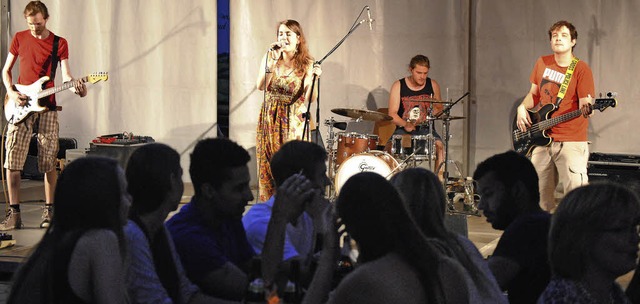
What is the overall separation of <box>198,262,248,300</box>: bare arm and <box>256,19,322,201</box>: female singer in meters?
4.61

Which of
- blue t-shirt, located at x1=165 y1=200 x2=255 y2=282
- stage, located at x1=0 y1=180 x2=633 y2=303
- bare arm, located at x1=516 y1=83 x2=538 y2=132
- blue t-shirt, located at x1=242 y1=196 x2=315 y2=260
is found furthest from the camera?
bare arm, located at x1=516 y1=83 x2=538 y2=132

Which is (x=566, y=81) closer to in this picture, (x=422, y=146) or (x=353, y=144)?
(x=422, y=146)

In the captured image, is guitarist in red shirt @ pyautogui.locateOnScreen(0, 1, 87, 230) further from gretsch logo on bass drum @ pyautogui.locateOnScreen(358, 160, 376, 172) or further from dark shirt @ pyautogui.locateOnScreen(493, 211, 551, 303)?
dark shirt @ pyautogui.locateOnScreen(493, 211, 551, 303)

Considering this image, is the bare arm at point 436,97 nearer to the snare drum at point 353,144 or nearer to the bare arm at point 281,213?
the snare drum at point 353,144

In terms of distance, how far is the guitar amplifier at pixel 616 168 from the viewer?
928cm

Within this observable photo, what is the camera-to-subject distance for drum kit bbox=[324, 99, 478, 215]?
9.40m

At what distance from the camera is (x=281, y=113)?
28.1ft

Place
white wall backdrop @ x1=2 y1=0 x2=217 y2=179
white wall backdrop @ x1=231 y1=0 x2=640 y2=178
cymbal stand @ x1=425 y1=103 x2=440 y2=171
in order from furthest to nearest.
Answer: white wall backdrop @ x1=2 y1=0 x2=217 y2=179
white wall backdrop @ x1=231 y1=0 x2=640 y2=178
cymbal stand @ x1=425 y1=103 x2=440 y2=171

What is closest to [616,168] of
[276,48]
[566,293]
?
[276,48]

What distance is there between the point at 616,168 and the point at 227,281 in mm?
6460

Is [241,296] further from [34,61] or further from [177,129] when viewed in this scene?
[177,129]

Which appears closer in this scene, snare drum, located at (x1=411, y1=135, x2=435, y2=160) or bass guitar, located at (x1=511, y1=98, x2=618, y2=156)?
bass guitar, located at (x1=511, y1=98, x2=618, y2=156)

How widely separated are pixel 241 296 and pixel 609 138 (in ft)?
24.2

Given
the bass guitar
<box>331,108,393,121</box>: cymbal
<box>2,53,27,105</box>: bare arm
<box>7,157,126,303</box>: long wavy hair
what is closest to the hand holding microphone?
<box>331,108,393,121</box>: cymbal
